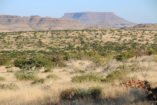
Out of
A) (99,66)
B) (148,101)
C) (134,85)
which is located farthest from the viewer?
(99,66)

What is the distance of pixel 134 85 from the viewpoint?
7.14m

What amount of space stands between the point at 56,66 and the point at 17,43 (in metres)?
34.2

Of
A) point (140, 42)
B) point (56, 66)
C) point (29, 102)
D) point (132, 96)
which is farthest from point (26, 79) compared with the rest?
point (140, 42)

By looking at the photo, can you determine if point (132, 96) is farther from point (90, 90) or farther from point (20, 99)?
point (20, 99)

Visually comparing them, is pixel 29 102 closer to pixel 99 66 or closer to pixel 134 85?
pixel 134 85

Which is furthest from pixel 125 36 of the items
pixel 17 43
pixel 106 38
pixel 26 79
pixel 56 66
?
pixel 26 79

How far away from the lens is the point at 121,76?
984 centimetres

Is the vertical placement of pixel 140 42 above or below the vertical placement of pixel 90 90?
below

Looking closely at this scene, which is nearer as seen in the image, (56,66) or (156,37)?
(56,66)

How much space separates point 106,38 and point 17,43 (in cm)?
2412

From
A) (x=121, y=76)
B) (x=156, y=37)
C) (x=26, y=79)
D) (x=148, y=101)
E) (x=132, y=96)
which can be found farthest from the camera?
(x=156, y=37)

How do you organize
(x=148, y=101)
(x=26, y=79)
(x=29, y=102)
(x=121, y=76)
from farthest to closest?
(x=26, y=79) < (x=121, y=76) < (x=29, y=102) < (x=148, y=101)

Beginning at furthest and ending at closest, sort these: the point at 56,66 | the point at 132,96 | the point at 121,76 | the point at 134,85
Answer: the point at 56,66, the point at 121,76, the point at 134,85, the point at 132,96

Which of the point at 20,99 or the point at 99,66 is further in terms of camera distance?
the point at 99,66
